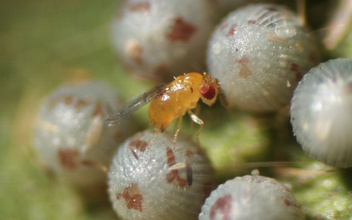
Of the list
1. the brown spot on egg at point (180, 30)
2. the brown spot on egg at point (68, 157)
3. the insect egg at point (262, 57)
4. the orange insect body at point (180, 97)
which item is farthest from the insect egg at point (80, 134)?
the insect egg at point (262, 57)

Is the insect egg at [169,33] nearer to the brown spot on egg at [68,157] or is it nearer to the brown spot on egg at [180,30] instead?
the brown spot on egg at [180,30]

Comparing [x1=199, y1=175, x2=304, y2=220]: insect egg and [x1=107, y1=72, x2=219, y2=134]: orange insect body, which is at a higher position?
[x1=107, y1=72, x2=219, y2=134]: orange insect body

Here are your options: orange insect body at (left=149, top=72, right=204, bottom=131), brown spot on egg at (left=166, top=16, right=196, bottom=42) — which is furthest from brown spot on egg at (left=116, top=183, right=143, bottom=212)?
brown spot on egg at (left=166, top=16, right=196, bottom=42)

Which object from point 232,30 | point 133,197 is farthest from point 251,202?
point 232,30

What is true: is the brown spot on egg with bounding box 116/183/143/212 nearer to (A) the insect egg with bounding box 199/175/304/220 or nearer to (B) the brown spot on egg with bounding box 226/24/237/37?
(A) the insect egg with bounding box 199/175/304/220

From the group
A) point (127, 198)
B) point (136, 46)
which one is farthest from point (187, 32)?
point (127, 198)

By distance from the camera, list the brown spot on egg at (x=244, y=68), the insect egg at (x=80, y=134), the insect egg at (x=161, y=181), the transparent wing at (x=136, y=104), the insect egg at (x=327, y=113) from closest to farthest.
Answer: the insect egg at (x=327, y=113) → the insect egg at (x=161, y=181) → the brown spot on egg at (x=244, y=68) → the transparent wing at (x=136, y=104) → the insect egg at (x=80, y=134)
